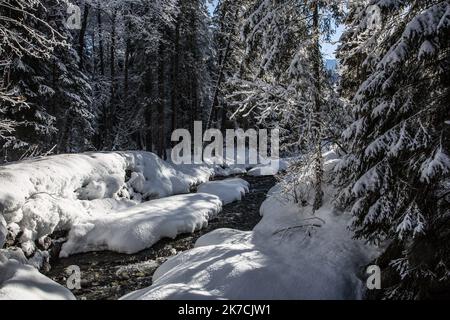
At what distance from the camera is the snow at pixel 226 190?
16.3 m

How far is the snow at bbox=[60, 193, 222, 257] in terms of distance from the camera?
32.9 feet

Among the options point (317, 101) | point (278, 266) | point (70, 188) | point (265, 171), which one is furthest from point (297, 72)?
point (265, 171)

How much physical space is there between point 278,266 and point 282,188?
4.31 m

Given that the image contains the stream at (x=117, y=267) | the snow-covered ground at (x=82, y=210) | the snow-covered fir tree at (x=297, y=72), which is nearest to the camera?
the snow-covered ground at (x=82, y=210)

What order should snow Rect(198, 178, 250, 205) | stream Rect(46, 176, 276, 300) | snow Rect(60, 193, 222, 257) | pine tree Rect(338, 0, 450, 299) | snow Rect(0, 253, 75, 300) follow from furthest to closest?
snow Rect(198, 178, 250, 205)
snow Rect(60, 193, 222, 257)
stream Rect(46, 176, 276, 300)
snow Rect(0, 253, 75, 300)
pine tree Rect(338, 0, 450, 299)

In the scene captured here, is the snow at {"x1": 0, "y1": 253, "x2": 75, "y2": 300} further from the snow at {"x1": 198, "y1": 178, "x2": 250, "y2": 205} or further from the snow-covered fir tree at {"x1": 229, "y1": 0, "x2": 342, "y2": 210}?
the snow at {"x1": 198, "y1": 178, "x2": 250, "y2": 205}

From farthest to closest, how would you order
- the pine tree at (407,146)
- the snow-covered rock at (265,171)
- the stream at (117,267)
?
the snow-covered rock at (265,171), the stream at (117,267), the pine tree at (407,146)

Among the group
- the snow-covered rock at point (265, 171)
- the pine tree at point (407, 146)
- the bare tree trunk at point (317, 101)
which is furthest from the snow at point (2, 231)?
the snow-covered rock at point (265, 171)

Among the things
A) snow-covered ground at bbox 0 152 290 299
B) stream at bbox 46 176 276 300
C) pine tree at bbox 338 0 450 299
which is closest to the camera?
pine tree at bbox 338 0 450 299

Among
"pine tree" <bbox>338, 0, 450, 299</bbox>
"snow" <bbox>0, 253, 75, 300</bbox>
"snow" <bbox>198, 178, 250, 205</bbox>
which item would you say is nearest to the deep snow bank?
"snow" <bbox>198, 178, 250, 205</bbox>

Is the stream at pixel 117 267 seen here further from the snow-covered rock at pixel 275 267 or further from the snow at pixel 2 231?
the snow at pixel 2 231

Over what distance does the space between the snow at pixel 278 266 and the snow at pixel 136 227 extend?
1.85m

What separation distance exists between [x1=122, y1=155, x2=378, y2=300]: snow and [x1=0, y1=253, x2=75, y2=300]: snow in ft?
4.22

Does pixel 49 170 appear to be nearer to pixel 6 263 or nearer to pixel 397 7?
pixel 6 263
